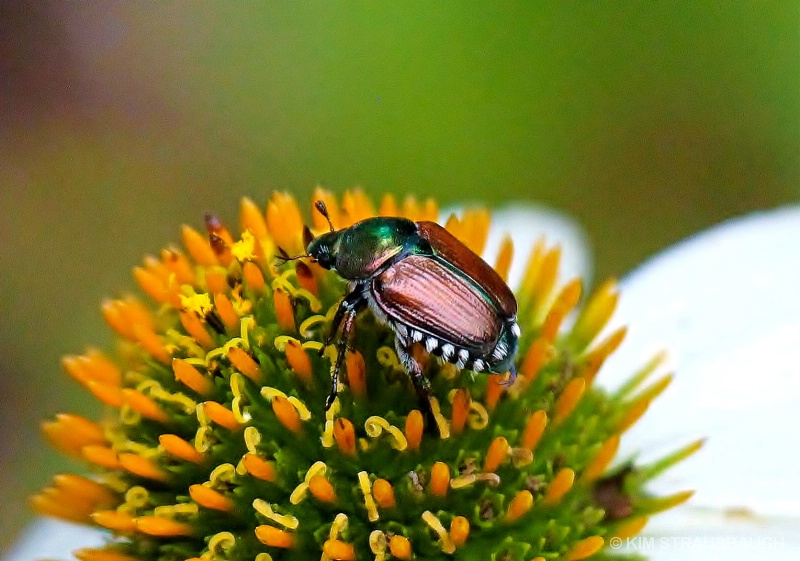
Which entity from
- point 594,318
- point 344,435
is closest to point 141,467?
point 344,435

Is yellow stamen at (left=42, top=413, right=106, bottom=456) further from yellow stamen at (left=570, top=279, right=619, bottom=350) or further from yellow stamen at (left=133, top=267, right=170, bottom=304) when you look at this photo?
yellow stamen at (left=570, top=279, right=619, bottom=350)

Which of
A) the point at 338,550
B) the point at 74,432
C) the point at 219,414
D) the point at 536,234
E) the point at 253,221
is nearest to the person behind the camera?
the point at 338,550

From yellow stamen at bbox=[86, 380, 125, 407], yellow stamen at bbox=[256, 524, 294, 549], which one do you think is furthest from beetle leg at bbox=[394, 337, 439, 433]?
yellow stamen at bbox=[86, 380, 125, 407]

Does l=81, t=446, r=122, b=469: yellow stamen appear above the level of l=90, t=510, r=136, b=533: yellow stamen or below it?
above

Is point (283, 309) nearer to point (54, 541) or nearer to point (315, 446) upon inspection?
point (315, 446)

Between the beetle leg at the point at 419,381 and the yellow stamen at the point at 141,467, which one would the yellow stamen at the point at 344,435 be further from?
the yellow stamen at the point at 141,467

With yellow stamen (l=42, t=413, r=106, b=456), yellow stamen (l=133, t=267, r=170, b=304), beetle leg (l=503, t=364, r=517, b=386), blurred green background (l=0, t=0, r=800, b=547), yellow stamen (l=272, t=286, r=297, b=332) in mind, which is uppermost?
blurred green background (l=0, t=0, r=800, b=547)

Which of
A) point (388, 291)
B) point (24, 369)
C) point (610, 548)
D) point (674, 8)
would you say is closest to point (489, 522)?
point (610, 548)
